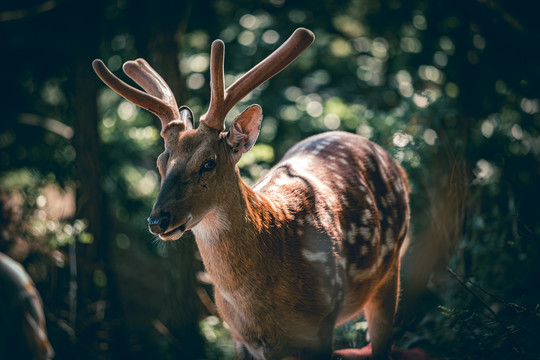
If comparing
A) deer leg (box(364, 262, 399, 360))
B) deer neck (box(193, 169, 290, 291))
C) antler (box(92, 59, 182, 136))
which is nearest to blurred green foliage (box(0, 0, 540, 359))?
deer leg (box(364, 262, 399, 360))

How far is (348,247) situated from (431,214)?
222 cm

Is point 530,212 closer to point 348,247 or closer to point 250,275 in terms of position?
point 348,247

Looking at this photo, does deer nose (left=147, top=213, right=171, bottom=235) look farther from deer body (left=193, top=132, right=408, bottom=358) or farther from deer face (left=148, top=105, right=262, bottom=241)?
deer body (left=193, top=132, right=408, bottom=358)

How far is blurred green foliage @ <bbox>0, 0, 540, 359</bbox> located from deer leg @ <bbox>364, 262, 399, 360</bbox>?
0.57 metres

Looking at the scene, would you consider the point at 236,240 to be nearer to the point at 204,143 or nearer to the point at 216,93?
the point at 204,143

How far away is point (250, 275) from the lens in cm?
255

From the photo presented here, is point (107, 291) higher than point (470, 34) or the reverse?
the reverse

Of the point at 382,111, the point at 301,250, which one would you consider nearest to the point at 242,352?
the point at 301,250

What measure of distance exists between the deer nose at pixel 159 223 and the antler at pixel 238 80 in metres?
0.58

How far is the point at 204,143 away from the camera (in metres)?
2.46

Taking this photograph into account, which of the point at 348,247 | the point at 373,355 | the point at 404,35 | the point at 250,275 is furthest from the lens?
the point at 404,35

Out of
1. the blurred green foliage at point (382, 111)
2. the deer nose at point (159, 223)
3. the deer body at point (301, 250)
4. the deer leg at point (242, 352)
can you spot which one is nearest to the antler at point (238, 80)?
the deer body at point (301, 250)

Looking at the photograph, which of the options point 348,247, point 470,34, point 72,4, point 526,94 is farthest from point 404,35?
point 348,247

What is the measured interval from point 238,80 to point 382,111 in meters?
3.67
